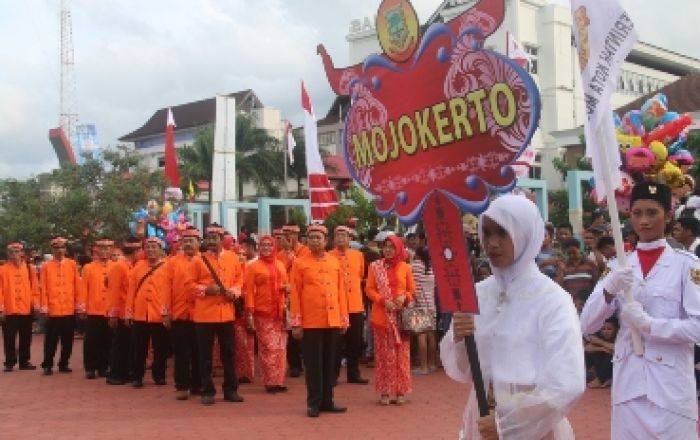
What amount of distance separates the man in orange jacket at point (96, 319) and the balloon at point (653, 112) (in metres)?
7.91

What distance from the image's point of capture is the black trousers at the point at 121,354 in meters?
11.5

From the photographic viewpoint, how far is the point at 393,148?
3570 millimetres

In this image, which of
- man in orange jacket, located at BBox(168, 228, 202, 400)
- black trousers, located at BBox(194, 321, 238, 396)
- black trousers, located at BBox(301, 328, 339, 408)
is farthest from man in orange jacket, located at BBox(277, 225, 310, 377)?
black trousers, located at BBox(301, 328, 339, 408)

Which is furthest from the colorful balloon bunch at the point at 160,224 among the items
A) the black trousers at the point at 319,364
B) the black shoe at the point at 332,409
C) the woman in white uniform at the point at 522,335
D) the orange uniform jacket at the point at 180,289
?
the woman in white uniform at the point at 522,335

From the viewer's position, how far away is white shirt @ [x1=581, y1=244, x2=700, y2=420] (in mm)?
3885

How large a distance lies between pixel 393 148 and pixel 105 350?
9893 millimetres

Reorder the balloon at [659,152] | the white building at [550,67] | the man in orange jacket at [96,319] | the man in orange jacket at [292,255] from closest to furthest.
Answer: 1. the balloon at [659,152]
2. the man in orange jacket at [292,255]
3. the man in orange jacket at [96,319]
4. the white building at [550,67]

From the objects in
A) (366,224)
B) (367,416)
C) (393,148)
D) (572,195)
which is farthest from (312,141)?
(366,224)

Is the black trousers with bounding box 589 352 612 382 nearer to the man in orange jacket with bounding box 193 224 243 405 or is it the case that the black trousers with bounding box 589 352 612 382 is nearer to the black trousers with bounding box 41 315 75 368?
the man in orange jacket with bounding box 193 224 243 405

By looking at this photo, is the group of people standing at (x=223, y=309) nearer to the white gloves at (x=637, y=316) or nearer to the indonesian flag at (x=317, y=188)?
the indonesian flag at (x=317, y=188)

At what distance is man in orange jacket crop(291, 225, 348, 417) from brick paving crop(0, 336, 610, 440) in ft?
0.90

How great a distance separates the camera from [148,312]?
1093cm

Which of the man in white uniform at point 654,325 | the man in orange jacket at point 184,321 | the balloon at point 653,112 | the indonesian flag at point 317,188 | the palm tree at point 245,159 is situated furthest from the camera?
the palm tree at point 245,159

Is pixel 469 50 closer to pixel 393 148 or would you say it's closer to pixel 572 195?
pixel 393 148
